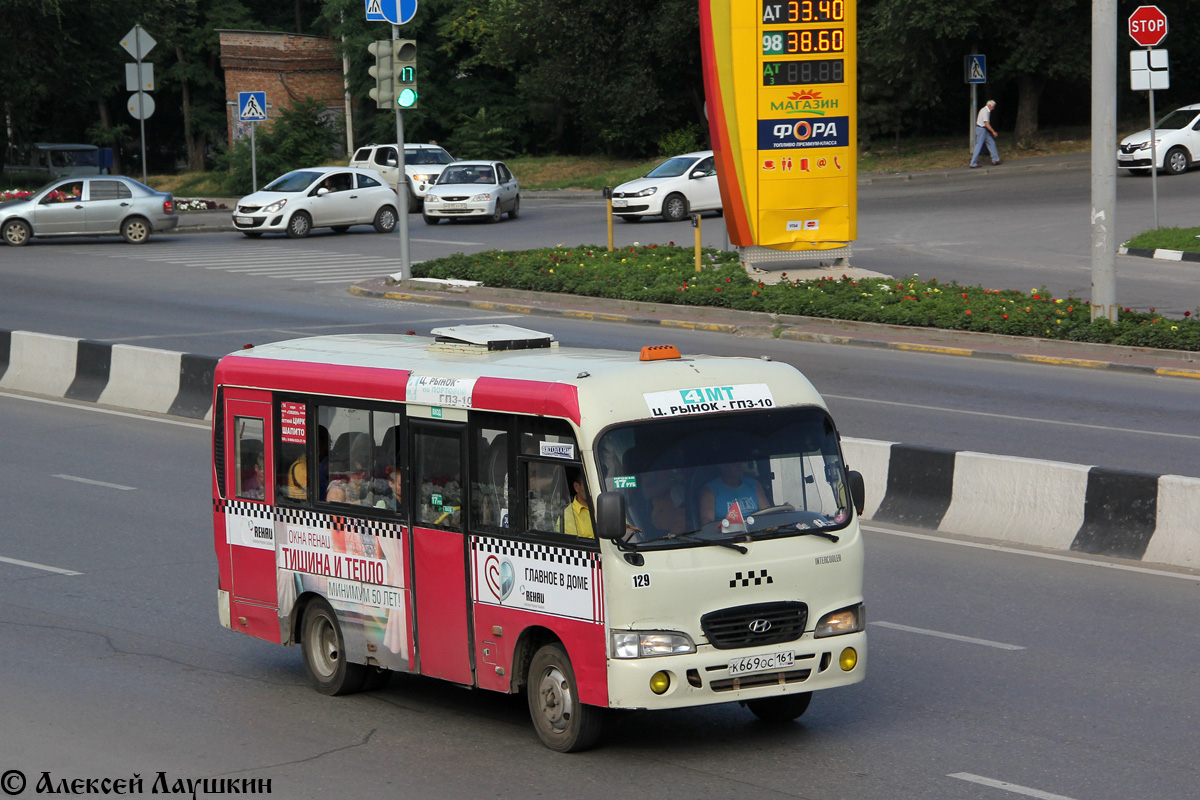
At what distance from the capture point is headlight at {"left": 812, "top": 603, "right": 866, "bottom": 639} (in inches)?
286

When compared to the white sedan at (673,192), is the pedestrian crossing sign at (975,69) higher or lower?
higher

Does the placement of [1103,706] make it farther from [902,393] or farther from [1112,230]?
[1112,230]

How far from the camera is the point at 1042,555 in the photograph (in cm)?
1142

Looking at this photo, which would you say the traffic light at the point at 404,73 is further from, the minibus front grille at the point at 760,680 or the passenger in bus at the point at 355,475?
the minibus front grille at the point at 760,680

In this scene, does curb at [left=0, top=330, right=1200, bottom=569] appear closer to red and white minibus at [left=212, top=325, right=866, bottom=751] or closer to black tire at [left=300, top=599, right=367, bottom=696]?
red and white minibus at [left=212, top=325, right=866, bottom=751]

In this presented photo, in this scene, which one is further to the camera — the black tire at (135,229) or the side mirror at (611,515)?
the black tire at (135,229)

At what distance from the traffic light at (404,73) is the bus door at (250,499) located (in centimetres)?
1739

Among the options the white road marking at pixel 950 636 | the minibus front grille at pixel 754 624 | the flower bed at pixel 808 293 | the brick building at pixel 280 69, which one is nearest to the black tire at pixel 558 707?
the minibus front grille at pixel 754 624

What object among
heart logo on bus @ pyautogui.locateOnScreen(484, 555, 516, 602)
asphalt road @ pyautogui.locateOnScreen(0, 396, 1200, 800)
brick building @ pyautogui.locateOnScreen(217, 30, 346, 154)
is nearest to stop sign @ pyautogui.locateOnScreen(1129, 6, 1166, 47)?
asphalt road @ pyautogui.locateOnScreen(0, 396, 1200, 800)

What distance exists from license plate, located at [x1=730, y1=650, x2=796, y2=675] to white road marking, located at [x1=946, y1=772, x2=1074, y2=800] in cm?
89

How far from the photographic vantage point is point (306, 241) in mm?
36125

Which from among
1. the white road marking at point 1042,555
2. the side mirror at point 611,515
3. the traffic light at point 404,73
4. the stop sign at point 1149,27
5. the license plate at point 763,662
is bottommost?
the white road marking at point 1042,555

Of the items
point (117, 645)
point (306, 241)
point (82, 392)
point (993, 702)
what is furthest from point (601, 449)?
point (306, 241)

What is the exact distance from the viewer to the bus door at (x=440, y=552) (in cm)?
765
